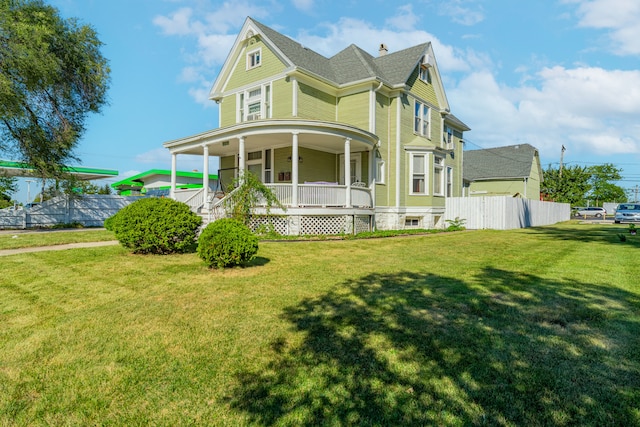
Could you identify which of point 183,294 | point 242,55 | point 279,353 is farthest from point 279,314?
point 242,55

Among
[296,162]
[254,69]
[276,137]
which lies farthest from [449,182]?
[254,69]

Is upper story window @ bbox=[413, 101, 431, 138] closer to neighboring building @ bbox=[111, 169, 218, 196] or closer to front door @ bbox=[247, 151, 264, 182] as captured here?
front door @ bbox=[247, 151, 264, 182]

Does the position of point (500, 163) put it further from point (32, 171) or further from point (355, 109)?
→ point (32, 171)

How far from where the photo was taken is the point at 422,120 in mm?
18938

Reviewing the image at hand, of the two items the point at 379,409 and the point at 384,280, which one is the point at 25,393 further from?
the point at 384,280

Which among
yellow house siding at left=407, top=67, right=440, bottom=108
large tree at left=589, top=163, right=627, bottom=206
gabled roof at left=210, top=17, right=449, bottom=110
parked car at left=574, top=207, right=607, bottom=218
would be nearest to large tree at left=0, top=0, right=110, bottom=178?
gabled roof at left=210, top=17, right=449, bottom=110

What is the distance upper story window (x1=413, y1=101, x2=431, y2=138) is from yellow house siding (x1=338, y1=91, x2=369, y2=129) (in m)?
3.60

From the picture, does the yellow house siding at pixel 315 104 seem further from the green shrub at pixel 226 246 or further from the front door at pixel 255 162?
the green shrub at pixel 226 246

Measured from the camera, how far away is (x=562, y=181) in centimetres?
4097

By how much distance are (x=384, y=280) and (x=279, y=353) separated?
3.07m

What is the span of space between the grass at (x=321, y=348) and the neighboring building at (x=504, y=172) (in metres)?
28.4

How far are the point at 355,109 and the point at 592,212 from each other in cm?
4240

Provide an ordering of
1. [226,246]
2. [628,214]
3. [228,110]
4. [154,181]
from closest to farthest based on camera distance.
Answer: [226,246], [228,110], [628,214], [154,181]

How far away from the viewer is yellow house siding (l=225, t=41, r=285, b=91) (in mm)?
16312
